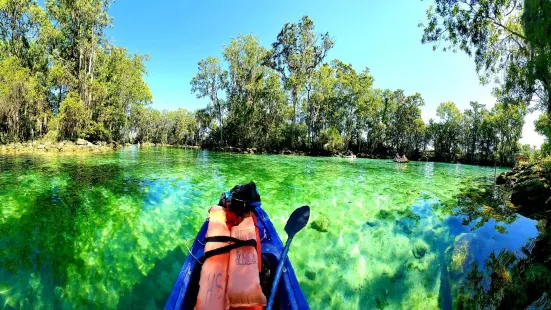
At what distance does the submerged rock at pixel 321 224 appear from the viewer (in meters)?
6.19

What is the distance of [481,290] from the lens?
4055 mm

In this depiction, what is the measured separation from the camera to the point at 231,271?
104 inches

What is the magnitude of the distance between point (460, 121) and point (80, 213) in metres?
61.2

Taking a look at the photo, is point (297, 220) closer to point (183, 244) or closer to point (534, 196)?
point (183, 244)

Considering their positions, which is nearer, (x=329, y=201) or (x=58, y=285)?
(x=58, y=285)

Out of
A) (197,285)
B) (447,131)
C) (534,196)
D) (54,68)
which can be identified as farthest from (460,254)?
(447,131)

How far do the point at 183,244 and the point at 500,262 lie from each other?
600cm

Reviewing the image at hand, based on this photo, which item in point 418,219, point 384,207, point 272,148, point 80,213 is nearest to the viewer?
point 80,213

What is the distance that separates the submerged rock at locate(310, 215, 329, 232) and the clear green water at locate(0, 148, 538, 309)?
0.35 ft

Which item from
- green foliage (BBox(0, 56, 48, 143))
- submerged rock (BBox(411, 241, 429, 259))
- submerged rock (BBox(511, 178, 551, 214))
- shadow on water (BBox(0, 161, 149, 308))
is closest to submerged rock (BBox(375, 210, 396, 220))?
submerged rock (BBox(411, 241, 429, 259))

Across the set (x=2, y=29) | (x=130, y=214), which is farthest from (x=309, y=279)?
(x=2, y=29)

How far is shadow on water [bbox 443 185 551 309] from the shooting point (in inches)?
149

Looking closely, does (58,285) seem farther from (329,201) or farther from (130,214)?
(329,201)

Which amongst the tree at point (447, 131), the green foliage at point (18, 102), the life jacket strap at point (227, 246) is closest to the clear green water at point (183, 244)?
the life jacket strap at point (227, 246)
